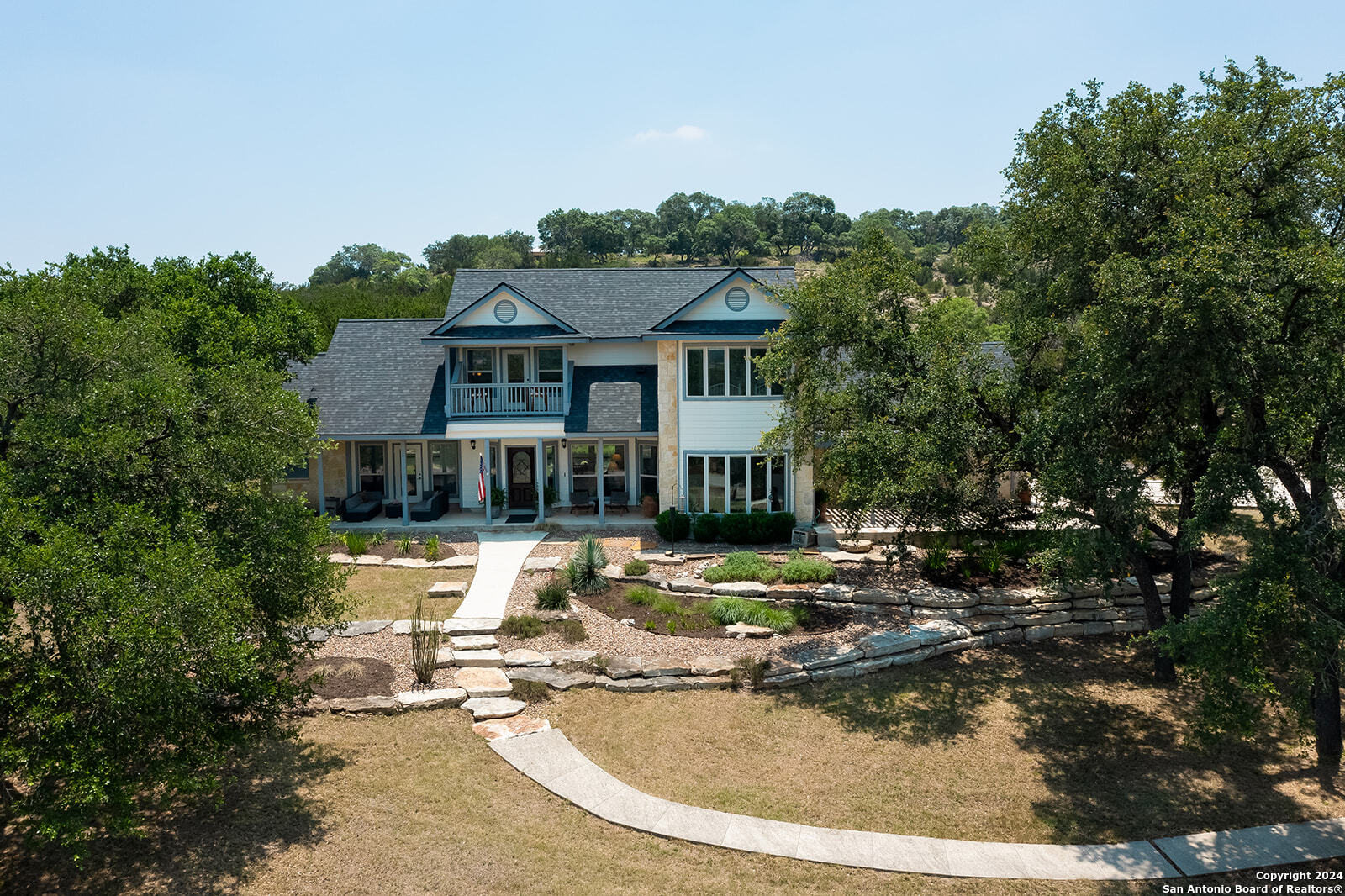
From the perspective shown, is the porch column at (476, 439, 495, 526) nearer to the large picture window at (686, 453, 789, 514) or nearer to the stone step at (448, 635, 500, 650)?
the large picture window at (686, 453, 789, 514)

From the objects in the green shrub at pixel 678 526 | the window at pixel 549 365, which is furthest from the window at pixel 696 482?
the window at pixel 549 365

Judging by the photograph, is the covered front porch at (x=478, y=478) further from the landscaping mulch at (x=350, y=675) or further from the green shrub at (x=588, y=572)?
the landscaping mulch at (x=350, y=675)

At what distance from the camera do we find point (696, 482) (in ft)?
78.0

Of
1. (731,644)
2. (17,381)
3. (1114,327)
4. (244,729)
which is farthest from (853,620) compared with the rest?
(17,381)

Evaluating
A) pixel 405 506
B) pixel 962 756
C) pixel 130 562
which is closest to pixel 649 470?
pixel 405 506

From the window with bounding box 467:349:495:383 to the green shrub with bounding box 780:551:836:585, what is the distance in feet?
39.2

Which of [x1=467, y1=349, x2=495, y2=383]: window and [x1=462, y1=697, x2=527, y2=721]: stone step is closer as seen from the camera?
[x1=462, y1=697, x2=527, y2=721]: stone step

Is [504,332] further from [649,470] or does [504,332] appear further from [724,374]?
[724,374]

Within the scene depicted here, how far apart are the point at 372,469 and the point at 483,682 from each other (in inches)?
594

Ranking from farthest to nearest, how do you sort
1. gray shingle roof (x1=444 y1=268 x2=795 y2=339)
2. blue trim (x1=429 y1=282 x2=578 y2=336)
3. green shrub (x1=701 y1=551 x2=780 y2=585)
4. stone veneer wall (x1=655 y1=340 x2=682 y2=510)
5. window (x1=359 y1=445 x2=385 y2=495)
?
window (x1=359 y1=445 x2=385 y2=495) < gray shingle roof (x1=444 y1=268 x2=795 y2=339) < blue trim (x1=429 y1=282 x2=578 y2=336) < stone veneer wall (x1=655 y1=340 x2=682 y2=510) < green shrub (x1=701 y1=551 x2=780 y2=585)

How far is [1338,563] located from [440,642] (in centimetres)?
1376

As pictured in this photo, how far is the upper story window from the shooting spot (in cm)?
2341

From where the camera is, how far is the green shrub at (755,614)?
16422mm

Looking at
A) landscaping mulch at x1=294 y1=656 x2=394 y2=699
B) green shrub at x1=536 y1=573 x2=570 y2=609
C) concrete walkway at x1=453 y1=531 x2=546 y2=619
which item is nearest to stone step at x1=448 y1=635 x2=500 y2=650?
concrete walkway at x1=453 y1=531 x2=546 y2=619
